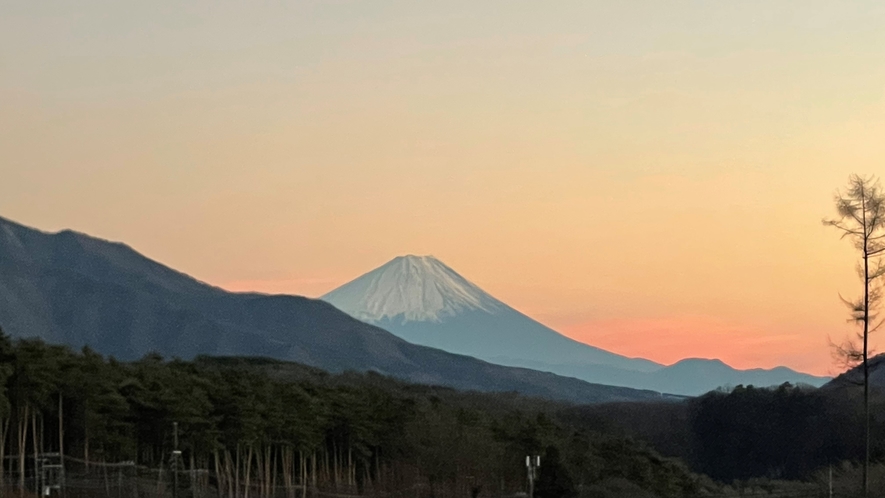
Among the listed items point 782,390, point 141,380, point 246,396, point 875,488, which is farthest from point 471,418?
point 782,390

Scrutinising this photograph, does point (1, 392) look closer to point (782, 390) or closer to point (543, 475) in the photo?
point (543, 475)

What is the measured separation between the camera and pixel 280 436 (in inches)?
2062

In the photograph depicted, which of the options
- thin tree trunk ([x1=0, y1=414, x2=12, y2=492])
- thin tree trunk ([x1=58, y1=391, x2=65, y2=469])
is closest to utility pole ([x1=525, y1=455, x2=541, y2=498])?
thin tree trunk ([x1=58, y1=391, x2=65, y2=469])

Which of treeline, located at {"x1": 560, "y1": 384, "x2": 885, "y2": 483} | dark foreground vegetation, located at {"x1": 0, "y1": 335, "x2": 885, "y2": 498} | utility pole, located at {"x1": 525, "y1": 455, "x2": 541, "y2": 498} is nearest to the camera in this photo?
utility pole, located at {"x1": 525, "y1": 455, "x2": 541, "y2": 498}

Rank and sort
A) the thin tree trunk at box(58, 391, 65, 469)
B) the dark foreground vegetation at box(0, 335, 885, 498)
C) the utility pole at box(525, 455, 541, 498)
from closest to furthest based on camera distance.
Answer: the utility pole at box(525, 455, 541, 498), the thin tree trunk at box(58, 391, 65, 469), the dark foreground vegetation at box(0, 335, 885, 498)

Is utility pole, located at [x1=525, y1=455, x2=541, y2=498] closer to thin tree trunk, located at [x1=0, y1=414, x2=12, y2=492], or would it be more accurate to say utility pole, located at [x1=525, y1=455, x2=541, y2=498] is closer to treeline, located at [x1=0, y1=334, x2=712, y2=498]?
treeline, located at [x1=0, y1=334, x2=712, y2=498]

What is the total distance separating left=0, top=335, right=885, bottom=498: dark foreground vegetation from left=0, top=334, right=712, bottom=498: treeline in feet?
0.23

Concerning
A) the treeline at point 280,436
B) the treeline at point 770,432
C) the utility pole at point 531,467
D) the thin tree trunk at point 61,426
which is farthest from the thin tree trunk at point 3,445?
the treeline at point 770,432

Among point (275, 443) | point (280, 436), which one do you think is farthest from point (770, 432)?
point (275, 443)

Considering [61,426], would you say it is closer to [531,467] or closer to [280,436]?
[280,436]

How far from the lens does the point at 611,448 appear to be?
65812 millimetres

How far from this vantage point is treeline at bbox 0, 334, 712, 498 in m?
45.4

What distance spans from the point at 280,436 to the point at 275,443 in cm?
80

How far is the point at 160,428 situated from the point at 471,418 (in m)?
18.6
